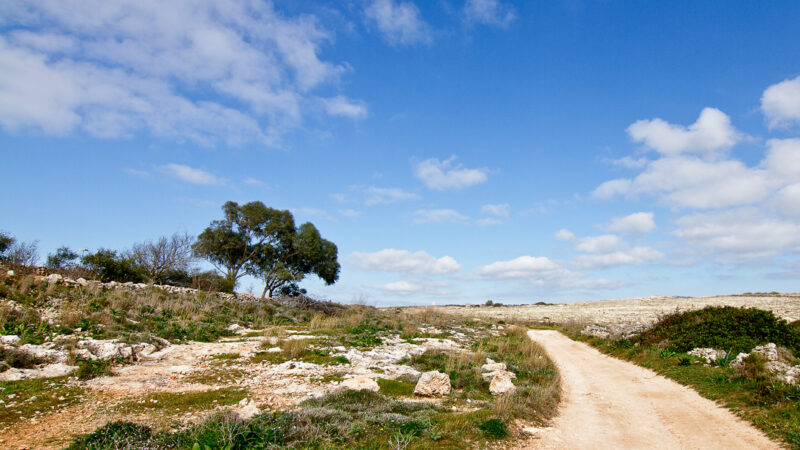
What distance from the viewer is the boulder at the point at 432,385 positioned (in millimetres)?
10898

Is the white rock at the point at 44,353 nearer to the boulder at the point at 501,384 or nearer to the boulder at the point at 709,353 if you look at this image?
the boulder at the point at 501,384

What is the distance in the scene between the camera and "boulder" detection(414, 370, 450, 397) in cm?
1090

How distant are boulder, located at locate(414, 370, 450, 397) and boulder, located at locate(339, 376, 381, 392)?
1124mm

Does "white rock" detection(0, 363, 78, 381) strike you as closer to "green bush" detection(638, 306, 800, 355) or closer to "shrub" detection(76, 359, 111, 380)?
"shrub" detection(76, 359, 111, 380)

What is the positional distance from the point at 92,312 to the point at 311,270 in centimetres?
3193

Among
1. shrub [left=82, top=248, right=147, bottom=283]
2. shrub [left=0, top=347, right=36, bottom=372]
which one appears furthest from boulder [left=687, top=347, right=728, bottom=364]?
shrub [left=82, top=248, right=147, bottom=283]

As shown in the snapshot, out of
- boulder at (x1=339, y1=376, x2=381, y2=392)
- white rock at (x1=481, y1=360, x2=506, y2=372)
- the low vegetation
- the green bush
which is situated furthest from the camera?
the green bush

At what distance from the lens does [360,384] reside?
36.6 feet

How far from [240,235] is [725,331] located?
40.7 m

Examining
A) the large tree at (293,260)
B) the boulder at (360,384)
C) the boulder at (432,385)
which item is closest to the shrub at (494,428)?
the boulder at (432,385)

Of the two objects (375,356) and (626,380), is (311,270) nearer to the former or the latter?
(375,356)

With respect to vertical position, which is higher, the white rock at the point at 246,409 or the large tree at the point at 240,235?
the large tree at the point at 240,235

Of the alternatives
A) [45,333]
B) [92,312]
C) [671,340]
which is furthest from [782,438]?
[92,312]

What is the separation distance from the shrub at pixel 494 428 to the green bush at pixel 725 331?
12336 millimetres
